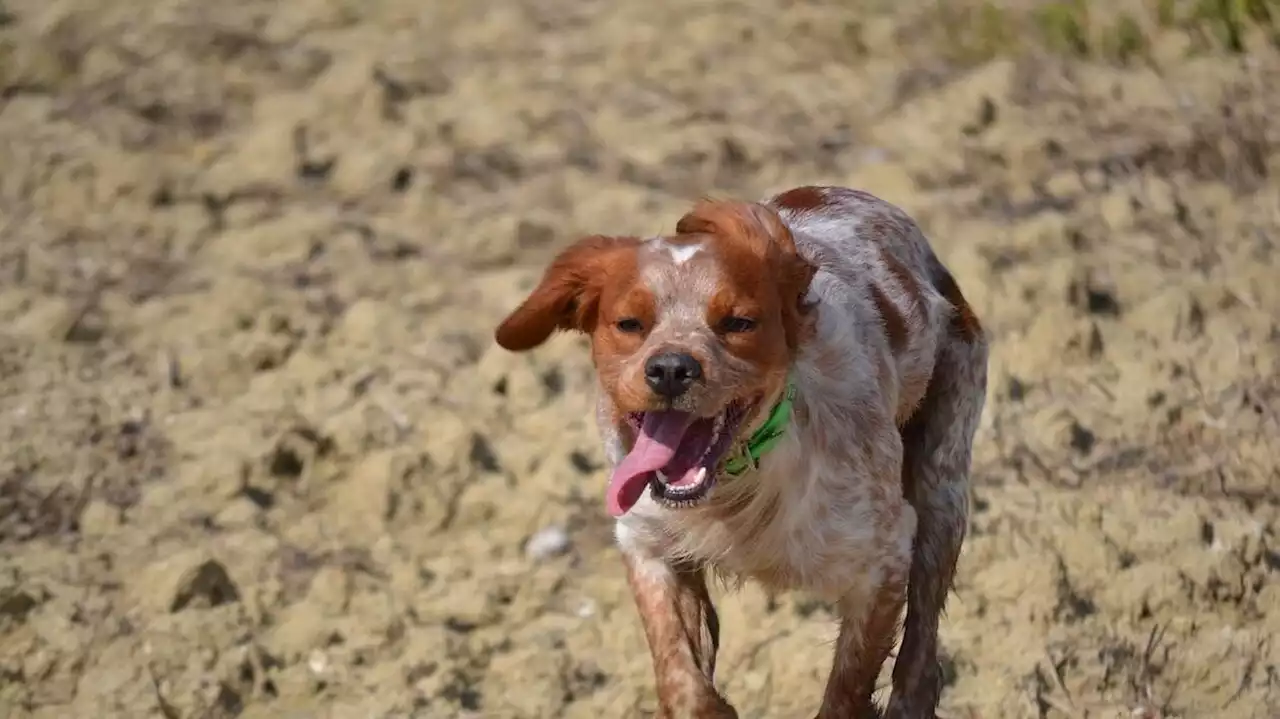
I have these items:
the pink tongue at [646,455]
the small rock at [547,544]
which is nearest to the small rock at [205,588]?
the small rock at [547,544]

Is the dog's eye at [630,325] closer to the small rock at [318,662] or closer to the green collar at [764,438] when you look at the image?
the green collar at [764,438]

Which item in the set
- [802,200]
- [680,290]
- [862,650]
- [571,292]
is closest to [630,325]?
[680,290]

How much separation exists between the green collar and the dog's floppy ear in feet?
1.46

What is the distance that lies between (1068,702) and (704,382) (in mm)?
1739

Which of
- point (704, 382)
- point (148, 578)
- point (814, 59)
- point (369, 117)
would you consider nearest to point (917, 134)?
point (814, 59)

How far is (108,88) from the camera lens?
866cm

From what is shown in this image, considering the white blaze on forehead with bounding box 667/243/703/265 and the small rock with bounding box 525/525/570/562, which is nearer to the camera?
the white blaze on forehead with bounding box 667/243/703/265

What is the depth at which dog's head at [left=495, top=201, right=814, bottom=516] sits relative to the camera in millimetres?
3658

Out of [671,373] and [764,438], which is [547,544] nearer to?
[764,438]

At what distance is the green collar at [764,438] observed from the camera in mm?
3910

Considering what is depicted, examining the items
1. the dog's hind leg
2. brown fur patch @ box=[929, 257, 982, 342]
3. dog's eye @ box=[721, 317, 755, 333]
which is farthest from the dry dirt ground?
dog's eye @ box=[721, 317, 755, 333]

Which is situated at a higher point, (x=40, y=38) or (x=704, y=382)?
(x=704, y=382)

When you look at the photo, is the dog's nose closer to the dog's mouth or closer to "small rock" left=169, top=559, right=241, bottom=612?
the dog's mouth

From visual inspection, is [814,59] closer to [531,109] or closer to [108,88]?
[531,109]
